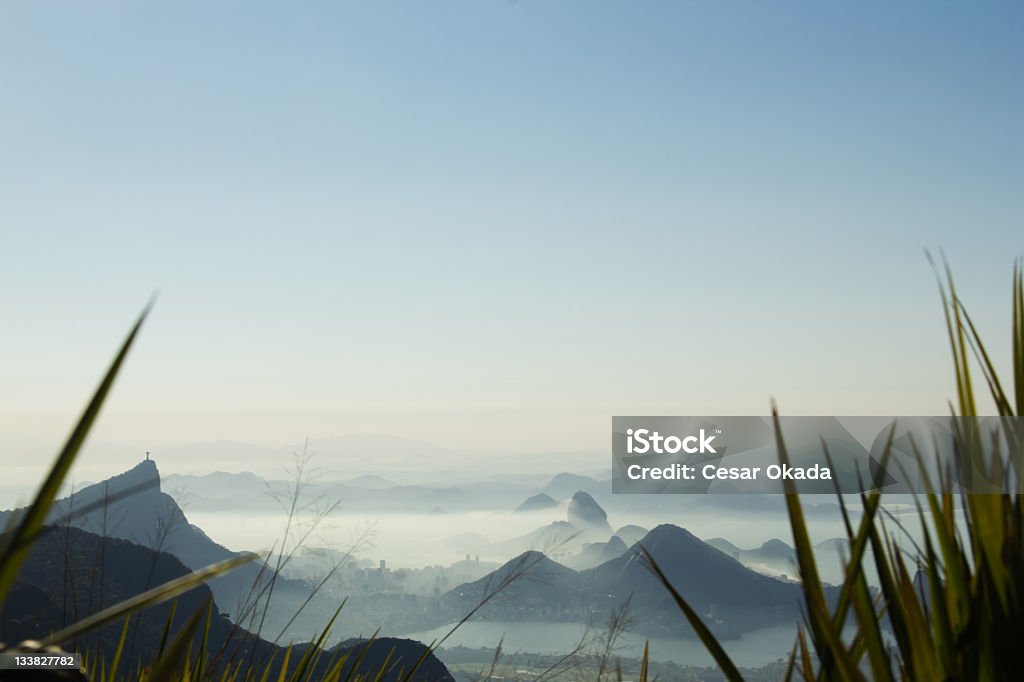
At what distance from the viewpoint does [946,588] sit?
1302mm

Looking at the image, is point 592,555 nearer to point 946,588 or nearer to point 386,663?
point 386,663

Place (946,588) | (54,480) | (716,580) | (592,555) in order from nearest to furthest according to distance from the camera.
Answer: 1. (54,480)
2. (946,588)
3. (592,555)
4. (716,580)

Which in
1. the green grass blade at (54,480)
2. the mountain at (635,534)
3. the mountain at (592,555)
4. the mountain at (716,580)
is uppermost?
the green grass blade at (54,480)

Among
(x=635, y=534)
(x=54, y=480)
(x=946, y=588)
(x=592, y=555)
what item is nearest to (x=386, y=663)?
(x=635, y=534)

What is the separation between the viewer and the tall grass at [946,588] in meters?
1.15

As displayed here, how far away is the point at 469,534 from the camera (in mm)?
24516

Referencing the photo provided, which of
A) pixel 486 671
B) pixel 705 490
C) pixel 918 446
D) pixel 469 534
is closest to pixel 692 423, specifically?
pixel 705 490

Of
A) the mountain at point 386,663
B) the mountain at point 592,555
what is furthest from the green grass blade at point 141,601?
the mountain at point 592,555

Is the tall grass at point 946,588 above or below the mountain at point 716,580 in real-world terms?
above

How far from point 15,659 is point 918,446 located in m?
1.39

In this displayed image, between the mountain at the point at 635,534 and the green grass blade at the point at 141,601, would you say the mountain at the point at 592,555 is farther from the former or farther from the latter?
the green grass blade at the point at 141,601

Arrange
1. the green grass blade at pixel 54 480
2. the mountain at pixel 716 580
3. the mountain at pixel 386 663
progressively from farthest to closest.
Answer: the mountain at pixel 716 580, the mountain at pixel 386 663, the green grass blade at pixel 54 480

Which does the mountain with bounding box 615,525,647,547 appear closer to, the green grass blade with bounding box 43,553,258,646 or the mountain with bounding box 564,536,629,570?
the mountain with bounding box 564,536,629,570

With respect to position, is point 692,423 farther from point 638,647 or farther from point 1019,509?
point 1019,509
